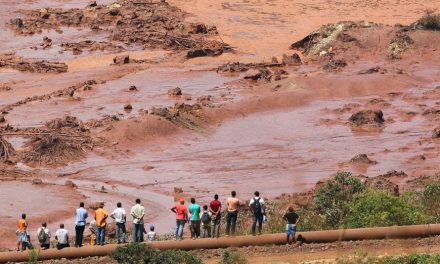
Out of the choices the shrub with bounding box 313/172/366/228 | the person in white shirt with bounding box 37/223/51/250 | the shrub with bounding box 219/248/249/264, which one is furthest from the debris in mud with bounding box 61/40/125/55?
the shrub with bounding box 219/248/249/264

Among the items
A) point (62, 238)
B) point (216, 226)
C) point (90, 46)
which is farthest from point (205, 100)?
point (62, 238)

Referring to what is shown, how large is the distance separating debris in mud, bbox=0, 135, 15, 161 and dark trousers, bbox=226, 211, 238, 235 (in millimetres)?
14527

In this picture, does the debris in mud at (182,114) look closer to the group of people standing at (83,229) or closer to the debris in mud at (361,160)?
the debris in mud at (361,160)

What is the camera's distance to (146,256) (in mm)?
23719

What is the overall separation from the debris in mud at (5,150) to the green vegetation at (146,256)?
615 inches

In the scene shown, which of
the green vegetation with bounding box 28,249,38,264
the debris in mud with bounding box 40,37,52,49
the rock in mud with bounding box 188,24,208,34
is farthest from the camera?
the rock in mud with bounding box 188,24,208,34

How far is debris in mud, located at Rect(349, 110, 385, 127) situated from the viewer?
4363cm

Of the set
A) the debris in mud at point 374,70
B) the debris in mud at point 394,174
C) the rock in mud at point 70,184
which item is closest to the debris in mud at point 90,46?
the debris in mud at point 374,70

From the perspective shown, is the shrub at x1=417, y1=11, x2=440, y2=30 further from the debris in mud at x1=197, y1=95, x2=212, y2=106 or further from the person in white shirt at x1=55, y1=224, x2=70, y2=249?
the person in white shirt at x1=55, y1=224, x2=70, y2=249

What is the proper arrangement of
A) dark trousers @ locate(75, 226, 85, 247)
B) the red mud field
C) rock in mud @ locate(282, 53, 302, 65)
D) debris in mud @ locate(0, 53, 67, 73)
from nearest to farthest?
dark trousers @ locate(75, 226, 85, 247), the red mud field, debris in mud @ locate(0, 53, 67, 73), rock in mud @ locate(282, 53, 302, 65)

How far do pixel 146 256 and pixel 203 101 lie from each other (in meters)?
22.6

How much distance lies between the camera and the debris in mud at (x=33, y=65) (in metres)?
52.0

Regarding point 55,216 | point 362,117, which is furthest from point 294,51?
point 55,216

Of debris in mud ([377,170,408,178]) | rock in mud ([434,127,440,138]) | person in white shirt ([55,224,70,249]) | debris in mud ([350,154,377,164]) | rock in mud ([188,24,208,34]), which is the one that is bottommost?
person in white shirt ([55,224,70,249])
